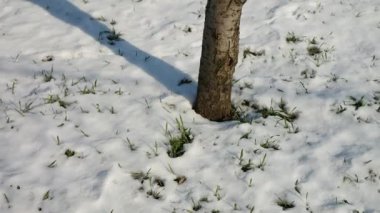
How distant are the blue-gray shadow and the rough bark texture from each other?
32 centimetres

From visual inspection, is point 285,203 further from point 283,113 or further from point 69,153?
point 69,153

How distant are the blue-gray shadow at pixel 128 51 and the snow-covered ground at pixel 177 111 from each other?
20mm

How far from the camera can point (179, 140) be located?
396 centimetres

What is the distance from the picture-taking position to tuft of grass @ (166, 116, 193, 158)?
153 inches

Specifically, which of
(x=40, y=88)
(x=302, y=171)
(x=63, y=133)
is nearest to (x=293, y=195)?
(x=302, y=171)

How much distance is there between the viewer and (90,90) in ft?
14.9

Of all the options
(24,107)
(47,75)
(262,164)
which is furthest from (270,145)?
(47,75)

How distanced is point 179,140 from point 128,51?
1687mm

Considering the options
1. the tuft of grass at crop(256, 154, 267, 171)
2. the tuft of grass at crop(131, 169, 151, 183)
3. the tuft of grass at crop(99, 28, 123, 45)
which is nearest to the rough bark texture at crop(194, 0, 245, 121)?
the tuft of grass at crop(256, 154, 267, 171)

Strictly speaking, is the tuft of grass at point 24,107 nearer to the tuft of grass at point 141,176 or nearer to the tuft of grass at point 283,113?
the tuft of grass at point 141,176

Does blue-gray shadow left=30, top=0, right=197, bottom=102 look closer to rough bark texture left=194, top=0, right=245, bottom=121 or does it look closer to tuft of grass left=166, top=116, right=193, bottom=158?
rough bark texture left=194, top=0, right=245, bottom=121

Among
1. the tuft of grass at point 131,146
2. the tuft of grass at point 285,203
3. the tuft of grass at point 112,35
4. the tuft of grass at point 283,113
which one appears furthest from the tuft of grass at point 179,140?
the tuft of grass at point 112,35

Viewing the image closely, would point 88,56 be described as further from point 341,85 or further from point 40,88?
point 341,85

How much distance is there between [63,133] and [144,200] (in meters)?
1.03
